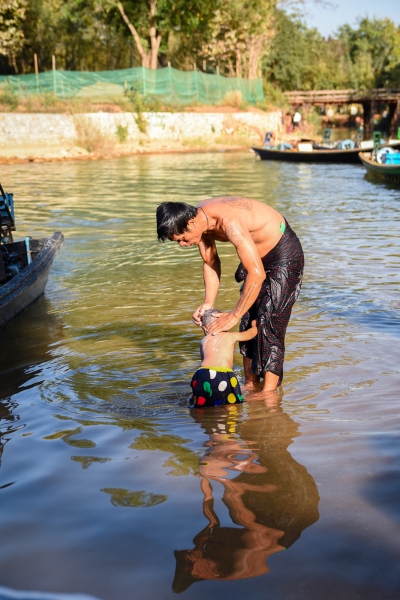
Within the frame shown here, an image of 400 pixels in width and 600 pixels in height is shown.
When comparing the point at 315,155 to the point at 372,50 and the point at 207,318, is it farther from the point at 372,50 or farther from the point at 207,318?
the point at 372,50

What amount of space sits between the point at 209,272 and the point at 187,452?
1.36 metres

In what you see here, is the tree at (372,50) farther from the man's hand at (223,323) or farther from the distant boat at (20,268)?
the man's hand at (223,323)

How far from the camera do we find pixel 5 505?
11.2 ft

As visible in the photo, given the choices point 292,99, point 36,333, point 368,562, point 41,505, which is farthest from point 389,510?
point 292,99

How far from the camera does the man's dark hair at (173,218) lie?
4082mm

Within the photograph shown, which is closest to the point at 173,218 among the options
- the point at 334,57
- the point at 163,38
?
the point at 163,38

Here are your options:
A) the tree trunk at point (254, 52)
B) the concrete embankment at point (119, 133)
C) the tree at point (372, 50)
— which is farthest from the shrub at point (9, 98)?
the tree at point (372, 50)

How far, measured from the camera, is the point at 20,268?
891 centimetres

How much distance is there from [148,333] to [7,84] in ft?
92.8

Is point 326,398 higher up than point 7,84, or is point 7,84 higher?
point 7,84

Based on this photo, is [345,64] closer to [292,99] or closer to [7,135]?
[292,99]

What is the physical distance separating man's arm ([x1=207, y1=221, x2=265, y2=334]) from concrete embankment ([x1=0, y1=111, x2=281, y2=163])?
27.6 meters

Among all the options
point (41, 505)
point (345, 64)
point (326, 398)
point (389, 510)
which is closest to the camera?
point (389, 510)

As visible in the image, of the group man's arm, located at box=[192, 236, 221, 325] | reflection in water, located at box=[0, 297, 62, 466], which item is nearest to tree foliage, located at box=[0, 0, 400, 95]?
reflection in water, located at box=[0, 297, 62, 466]
